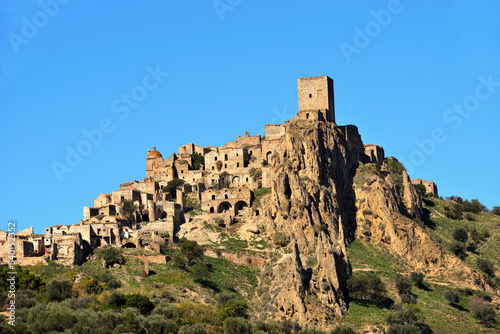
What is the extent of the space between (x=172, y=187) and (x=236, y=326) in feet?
127

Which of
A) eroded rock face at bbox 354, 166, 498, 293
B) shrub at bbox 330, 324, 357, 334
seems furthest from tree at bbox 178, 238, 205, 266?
eroded rock face at bbox 354, 166, 498, 293

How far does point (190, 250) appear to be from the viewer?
99812mm

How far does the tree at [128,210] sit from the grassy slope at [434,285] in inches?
955

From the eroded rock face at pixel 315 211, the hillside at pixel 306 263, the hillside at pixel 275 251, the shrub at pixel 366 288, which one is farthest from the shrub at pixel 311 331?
the shrub at pixel 366 288

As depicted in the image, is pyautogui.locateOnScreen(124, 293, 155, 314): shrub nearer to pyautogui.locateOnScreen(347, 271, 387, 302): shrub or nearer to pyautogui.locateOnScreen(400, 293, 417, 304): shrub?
pyautogui.locateOnScreen(347, 271, 387, 302): shrub

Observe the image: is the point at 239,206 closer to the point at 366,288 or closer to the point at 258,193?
the point at 258,193

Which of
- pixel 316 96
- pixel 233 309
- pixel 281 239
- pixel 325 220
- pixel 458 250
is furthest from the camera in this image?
pixel 316 96

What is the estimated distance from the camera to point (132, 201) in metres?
110

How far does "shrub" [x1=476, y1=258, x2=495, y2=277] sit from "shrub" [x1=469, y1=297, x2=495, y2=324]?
871 centimetres

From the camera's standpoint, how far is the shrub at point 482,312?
9588 cm

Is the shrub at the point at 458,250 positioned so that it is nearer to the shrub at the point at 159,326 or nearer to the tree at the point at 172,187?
the tree at the point at 172,187

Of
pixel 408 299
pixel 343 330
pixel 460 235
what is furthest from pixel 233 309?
pixel 460 235

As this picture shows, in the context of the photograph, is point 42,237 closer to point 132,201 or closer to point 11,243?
point 11,243

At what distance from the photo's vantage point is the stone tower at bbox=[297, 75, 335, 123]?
11900 centimetres
